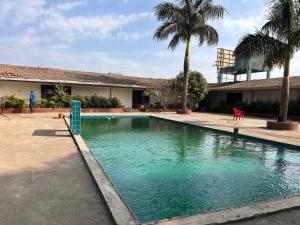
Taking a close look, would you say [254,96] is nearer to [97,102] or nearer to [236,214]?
[97,102]

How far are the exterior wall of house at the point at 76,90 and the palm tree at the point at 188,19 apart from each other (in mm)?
6814

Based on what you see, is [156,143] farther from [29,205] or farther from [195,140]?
[29,205]

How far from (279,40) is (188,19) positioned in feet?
30.2

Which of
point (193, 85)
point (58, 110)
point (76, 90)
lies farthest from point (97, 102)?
point (193, 85)

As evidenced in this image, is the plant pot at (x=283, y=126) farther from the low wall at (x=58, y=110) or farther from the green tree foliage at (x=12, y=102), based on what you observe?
the green tree foliage at (x=12, y=102)

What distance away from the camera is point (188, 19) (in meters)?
21.6

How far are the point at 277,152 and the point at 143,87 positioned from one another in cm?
1783

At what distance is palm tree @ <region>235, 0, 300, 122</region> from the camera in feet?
43.3

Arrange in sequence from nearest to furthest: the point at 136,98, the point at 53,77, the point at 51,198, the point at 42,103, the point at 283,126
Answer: the point at 51,198 < the point at 283,126 < the point at 42,103 < the point at 53,77 < the point at 136,98

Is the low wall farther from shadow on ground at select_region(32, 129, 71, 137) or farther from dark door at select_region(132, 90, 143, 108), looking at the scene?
shadow on ground at select_region(32, 129, 71, 137)

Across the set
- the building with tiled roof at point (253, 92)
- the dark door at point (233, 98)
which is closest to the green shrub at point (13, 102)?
the building with tiled roof at point (253, 92)

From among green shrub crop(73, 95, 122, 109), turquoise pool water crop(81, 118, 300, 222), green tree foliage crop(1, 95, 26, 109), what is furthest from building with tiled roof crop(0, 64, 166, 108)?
turquoise pool water crop(81, 118, 300, 222)

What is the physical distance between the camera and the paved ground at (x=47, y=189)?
3.42 metres

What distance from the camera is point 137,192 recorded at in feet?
17.0
